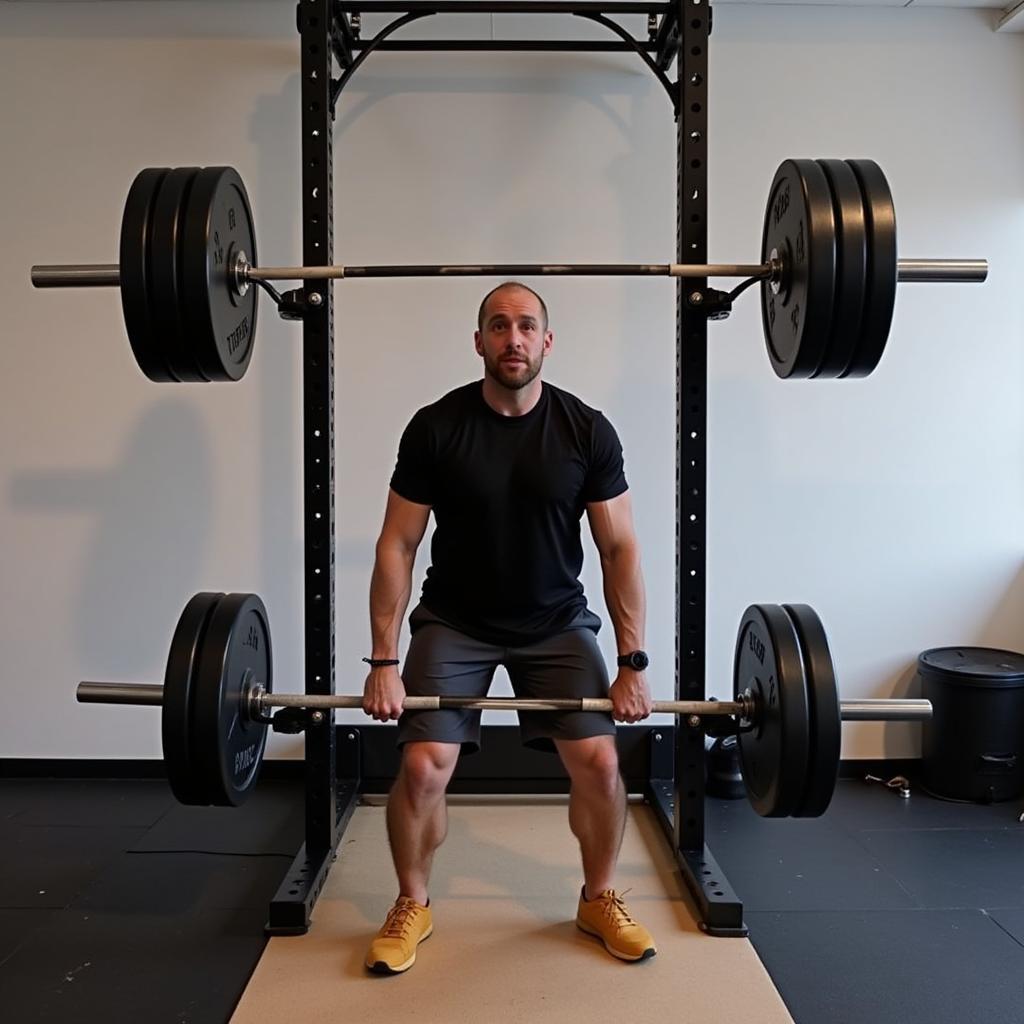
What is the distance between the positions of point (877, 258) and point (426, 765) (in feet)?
4.56

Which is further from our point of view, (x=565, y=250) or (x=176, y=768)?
(x=565, y=250)

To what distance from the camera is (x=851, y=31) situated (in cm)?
290

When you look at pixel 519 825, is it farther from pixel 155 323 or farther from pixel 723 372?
pixel 155 323

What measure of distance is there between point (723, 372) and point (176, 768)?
78.8 inches

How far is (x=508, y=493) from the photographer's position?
209 cm

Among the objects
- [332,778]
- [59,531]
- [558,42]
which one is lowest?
[332,778]

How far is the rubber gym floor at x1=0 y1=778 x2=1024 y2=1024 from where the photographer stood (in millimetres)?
1862

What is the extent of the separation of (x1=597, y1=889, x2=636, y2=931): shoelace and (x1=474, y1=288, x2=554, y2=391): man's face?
45.4 inches

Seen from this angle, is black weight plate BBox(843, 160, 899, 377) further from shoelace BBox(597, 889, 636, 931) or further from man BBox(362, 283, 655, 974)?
shoelace BBox(597, 889, 636, 931)

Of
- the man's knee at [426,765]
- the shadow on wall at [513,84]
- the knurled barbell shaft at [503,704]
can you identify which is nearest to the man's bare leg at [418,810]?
the man's knee at [426,765]

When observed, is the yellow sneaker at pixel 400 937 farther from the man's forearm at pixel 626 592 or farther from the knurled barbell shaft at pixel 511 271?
the knurled barbell shaft at pixel 511 271

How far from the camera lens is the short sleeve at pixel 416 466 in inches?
82.8

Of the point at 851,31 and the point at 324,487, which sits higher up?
the point at 851,31

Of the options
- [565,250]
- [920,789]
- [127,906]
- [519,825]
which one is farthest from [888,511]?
[127,906]
